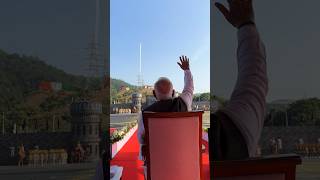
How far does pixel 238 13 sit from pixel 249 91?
1.02 feet

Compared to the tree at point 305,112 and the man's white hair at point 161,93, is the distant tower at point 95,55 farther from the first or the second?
the tree at point 305,112

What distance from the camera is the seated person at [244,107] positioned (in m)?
1.40

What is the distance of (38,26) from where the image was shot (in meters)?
3.19

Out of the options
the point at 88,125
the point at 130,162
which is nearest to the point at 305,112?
the point at 88,125

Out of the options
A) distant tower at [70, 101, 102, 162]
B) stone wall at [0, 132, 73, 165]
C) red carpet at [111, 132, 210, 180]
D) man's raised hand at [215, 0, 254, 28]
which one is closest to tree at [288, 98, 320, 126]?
red carpet at [111, 132, 210, 180]

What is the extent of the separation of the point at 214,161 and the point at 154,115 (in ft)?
2.68

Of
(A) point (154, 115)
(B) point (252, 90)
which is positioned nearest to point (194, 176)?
(A) point (154, 115)

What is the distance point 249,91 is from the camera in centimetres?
143

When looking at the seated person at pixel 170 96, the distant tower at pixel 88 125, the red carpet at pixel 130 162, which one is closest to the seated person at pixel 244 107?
the seated person at pixel 170 96

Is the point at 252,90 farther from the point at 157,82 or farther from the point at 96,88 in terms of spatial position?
the point at 96,88

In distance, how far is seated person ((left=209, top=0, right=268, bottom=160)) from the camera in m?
1.40

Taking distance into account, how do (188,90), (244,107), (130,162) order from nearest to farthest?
1. (244,107)
2. (188,90)
3. (130,162)

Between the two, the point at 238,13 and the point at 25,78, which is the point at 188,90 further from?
the point at 238,13

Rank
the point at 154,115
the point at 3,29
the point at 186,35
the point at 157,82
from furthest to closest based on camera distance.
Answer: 1. the point at 186,35
2. the point at 3,29
3. the point at 157,82
4. the point at 154,115
